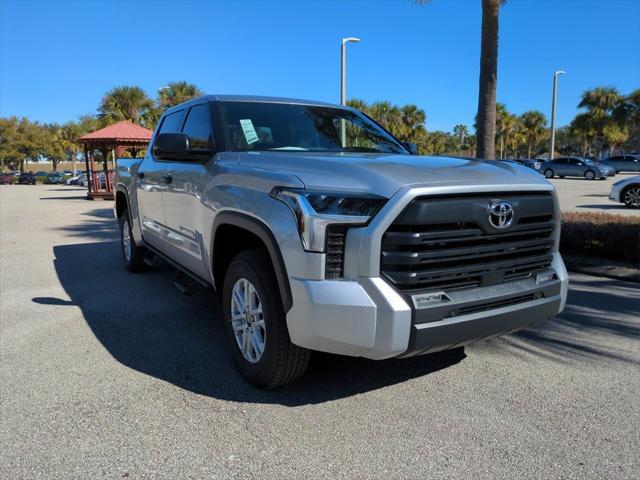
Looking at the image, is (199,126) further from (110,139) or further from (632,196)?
(110,139)

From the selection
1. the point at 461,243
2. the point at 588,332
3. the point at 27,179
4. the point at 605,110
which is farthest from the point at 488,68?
the point at 27,179

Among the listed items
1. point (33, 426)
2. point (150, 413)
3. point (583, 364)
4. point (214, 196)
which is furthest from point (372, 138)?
point (33, 426)

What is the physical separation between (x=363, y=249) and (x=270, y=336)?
84 centimetres

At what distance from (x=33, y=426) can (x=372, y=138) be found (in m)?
3.34

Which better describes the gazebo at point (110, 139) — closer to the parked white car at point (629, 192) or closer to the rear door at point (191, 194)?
the parked white car at point (629, 192)

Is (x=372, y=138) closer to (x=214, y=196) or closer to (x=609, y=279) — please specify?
(x=214, y=196)

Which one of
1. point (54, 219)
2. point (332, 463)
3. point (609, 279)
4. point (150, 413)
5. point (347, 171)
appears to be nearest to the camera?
point (332, 463)

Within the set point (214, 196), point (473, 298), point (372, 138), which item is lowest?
point (473, 298)

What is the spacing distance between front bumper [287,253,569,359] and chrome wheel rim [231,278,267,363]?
0.48 m

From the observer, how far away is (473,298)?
9.07ft

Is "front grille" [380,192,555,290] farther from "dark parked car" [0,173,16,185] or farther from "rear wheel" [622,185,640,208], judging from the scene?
"dark parked car" [0,173,16,185]

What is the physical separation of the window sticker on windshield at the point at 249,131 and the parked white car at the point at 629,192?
1449cm

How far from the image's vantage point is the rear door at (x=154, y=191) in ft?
15.9

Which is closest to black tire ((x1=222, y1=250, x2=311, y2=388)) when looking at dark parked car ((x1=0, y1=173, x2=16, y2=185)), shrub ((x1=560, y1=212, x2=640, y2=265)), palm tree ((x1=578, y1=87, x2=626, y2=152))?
shrub ((x1=560, y1=212, x2=640, y2=265))
